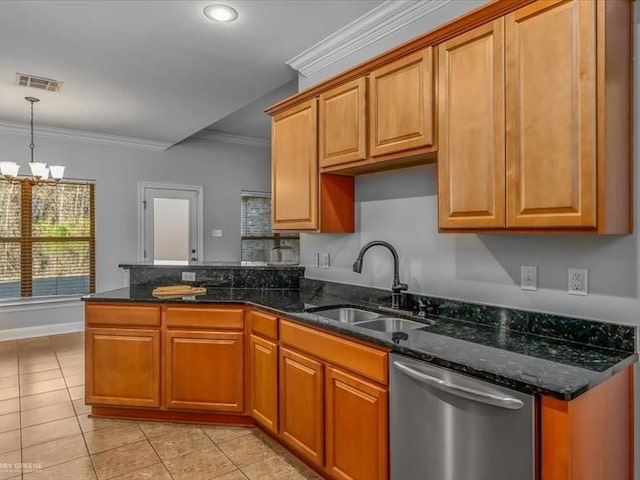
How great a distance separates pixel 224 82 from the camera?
3811 mm

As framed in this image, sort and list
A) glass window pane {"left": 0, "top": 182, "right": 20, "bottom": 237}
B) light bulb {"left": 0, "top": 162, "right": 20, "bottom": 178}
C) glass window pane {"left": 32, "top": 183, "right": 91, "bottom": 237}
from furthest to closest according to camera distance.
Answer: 1. glass window pane {"left": 32, "top": 183, "right": 91, "bottom": 237}
2. glass window pane {"left": 0, "top": 182, "right": 20, "bottom": 237}
3. light bulb {"left": 0, "top": 162, "right": 20, "bottom": 178}

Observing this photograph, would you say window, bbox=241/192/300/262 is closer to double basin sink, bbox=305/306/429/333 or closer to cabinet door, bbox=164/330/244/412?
cabinet door, bbox=164/330/244/412

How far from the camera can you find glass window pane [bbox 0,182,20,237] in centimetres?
521

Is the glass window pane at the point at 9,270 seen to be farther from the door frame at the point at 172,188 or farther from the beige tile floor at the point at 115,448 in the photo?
the beige tile floor at the point at 115,448

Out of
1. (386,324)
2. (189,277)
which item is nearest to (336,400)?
(386,324)

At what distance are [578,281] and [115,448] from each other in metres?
2.74

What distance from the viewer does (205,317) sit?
283 centimetres

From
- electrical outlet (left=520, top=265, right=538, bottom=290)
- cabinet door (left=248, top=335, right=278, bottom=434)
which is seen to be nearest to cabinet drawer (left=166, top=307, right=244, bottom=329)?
cabinet door (left=248, top=335, right=278, bottom=434)

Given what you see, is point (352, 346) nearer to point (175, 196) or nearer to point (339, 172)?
point (339, 172)

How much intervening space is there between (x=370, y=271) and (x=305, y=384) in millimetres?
934

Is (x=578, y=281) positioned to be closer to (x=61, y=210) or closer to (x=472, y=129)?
(x=472, y=129)

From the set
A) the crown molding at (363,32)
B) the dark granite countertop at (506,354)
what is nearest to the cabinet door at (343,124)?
the crown molding at (363,32)

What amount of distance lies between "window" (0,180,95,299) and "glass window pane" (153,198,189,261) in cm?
84

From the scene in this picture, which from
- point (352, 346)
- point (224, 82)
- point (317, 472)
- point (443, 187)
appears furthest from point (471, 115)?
point (224, 82)
